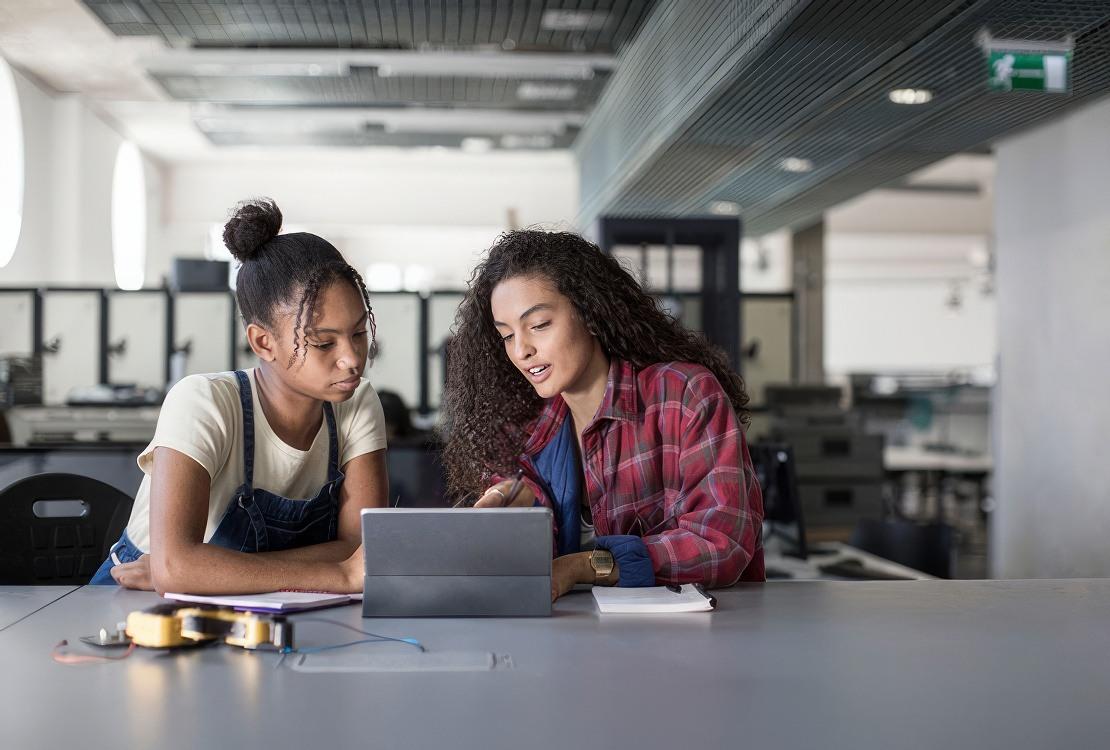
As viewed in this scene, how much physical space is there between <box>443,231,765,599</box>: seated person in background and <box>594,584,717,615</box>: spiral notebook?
0.23 ft

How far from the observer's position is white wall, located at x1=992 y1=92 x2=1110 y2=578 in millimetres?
4508

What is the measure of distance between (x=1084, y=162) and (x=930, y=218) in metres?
8.39

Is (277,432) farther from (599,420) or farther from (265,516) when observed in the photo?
(599,420)

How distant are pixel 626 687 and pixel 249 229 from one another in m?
1.18

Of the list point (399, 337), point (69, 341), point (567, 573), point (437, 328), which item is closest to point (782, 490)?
point (567, 573)

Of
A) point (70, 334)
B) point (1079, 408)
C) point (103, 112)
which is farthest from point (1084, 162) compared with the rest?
point (103, 112)

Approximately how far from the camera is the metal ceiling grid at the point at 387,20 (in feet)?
14.7

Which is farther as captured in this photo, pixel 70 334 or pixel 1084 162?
pixel 70 334

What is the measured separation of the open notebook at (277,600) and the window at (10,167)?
6696mm

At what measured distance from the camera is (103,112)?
8.96 meters

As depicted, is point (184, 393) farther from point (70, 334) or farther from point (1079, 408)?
point (70, 334)

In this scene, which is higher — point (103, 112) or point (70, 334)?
point (103, 112)

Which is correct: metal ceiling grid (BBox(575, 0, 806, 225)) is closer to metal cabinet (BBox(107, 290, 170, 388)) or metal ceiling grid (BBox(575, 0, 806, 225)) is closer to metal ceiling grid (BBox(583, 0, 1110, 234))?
metal ceiling grid (BBox(583, 0, 1110, 234))

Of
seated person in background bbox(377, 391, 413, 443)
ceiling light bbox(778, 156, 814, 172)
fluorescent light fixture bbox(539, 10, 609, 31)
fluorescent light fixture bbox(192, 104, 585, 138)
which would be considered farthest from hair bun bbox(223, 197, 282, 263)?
fluorescent light fixture bbox(192, 104, 585, 138)
